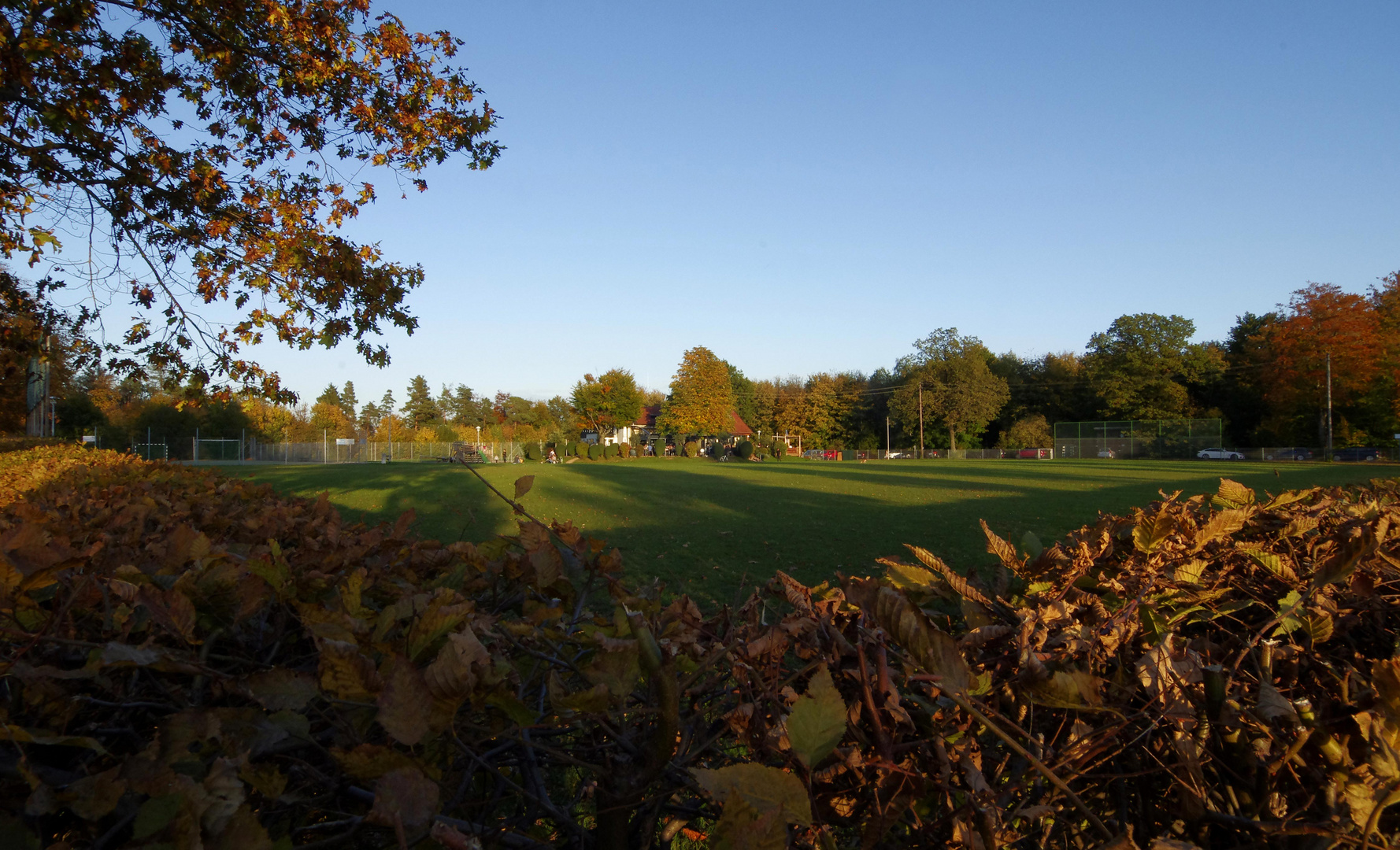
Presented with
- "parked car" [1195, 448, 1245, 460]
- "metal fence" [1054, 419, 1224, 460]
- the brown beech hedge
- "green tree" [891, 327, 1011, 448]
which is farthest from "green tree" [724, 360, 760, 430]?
the brown beech hedge

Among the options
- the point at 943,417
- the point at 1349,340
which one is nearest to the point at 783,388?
the point at 943,417

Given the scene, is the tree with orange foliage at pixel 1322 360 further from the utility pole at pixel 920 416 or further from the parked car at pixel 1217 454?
the utility pole at pixel 920 416

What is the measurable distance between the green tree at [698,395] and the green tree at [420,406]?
1944 inches

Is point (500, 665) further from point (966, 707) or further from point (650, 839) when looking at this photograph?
point (966, 707)

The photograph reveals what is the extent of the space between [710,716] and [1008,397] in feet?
265

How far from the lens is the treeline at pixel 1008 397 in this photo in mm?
51594

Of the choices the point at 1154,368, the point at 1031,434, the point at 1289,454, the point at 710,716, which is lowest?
the point at 1289,454

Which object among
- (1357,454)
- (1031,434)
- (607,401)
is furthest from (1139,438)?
(607,401)

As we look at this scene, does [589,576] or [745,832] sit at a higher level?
[589,576]

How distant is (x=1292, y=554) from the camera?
1.57 meters

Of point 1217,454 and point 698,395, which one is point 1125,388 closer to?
point 1217,454

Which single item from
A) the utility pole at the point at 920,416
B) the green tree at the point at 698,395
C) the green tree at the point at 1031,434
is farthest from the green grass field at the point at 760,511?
the utility pole at the point at 920,416

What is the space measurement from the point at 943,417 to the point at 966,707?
79800 mm

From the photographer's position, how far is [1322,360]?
52594mm
